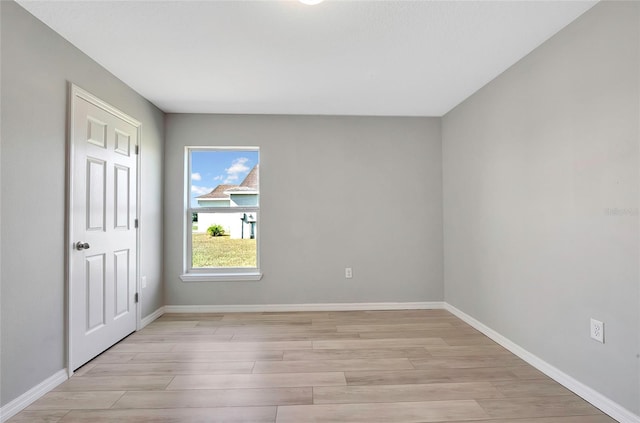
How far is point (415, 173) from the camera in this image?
3812 millimetres

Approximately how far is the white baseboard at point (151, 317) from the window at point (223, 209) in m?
0.54

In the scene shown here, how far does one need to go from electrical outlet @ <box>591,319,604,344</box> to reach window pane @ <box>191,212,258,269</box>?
3.12 metres

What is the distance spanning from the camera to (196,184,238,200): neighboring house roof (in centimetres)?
381

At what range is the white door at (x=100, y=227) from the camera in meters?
2.22

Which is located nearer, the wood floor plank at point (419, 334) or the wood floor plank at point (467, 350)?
the wood floor plank at point (467, 350)

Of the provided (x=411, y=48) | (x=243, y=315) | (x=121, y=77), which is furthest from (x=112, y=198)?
(x=411, y=48)

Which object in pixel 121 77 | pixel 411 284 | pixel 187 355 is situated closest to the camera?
pixel 187 355

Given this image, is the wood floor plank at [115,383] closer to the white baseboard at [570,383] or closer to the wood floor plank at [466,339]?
the wood floor plank at [466,339]

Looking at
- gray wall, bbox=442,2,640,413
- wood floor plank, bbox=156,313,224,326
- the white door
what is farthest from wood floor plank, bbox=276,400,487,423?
wood floor plank, bbox=156,313,224,326

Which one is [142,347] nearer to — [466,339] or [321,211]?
[321,211]

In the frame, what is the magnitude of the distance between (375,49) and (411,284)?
2679 millimetres

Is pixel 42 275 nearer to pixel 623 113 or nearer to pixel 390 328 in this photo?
pixel 390 328

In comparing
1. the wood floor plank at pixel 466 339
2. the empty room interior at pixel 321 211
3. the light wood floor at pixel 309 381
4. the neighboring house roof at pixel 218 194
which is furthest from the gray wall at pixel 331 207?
the wood floor plank at pixel 466 339

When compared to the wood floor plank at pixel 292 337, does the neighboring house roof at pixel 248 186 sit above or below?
above
